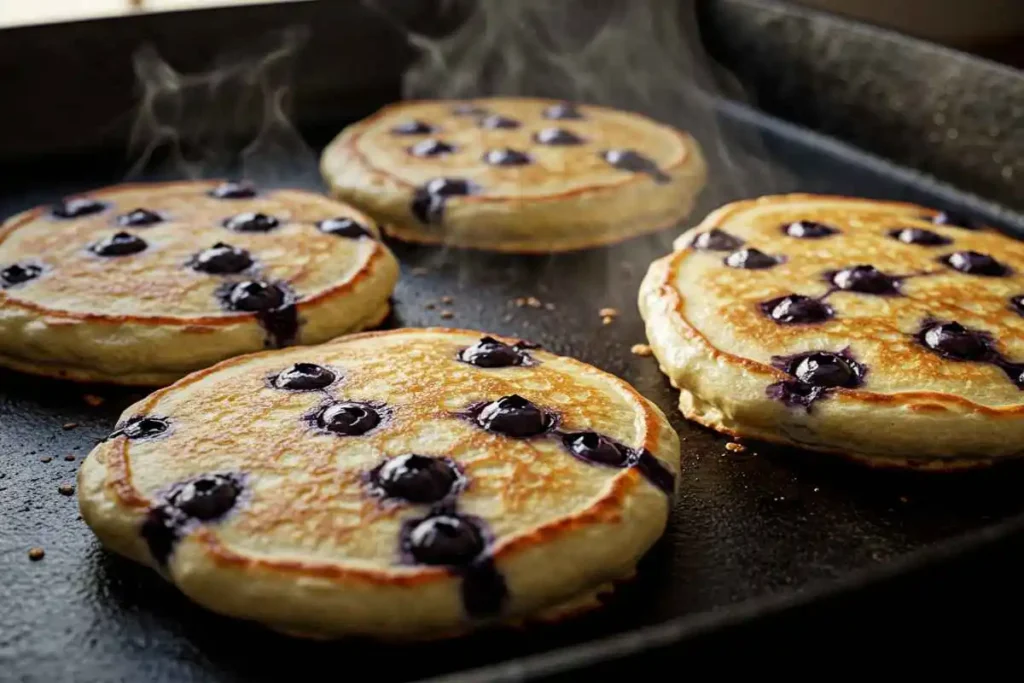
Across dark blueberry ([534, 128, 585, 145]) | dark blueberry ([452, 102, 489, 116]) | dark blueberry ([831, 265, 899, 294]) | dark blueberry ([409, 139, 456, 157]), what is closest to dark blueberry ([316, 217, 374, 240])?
dark blueberry ([409, 139, 456, 157])

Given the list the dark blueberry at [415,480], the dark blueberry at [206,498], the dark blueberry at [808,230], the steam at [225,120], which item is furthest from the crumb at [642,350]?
the steam at [225,120]

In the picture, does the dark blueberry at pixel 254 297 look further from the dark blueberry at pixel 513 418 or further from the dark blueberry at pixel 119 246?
the dark blueberry at pixel 513 418

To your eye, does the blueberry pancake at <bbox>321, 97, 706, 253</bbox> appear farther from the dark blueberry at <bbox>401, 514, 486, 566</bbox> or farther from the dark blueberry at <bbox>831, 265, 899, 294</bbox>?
the dark blueberry at <bbox>401, 514, 486, 566</bbox>

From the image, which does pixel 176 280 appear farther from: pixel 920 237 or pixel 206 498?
pixel 920 237

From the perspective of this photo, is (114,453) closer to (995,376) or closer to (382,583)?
(382,583)

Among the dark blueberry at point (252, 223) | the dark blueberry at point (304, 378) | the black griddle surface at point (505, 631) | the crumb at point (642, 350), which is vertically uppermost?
the dark blueberry at point (304, 378)

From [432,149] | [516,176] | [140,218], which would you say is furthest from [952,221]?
[140,218]
